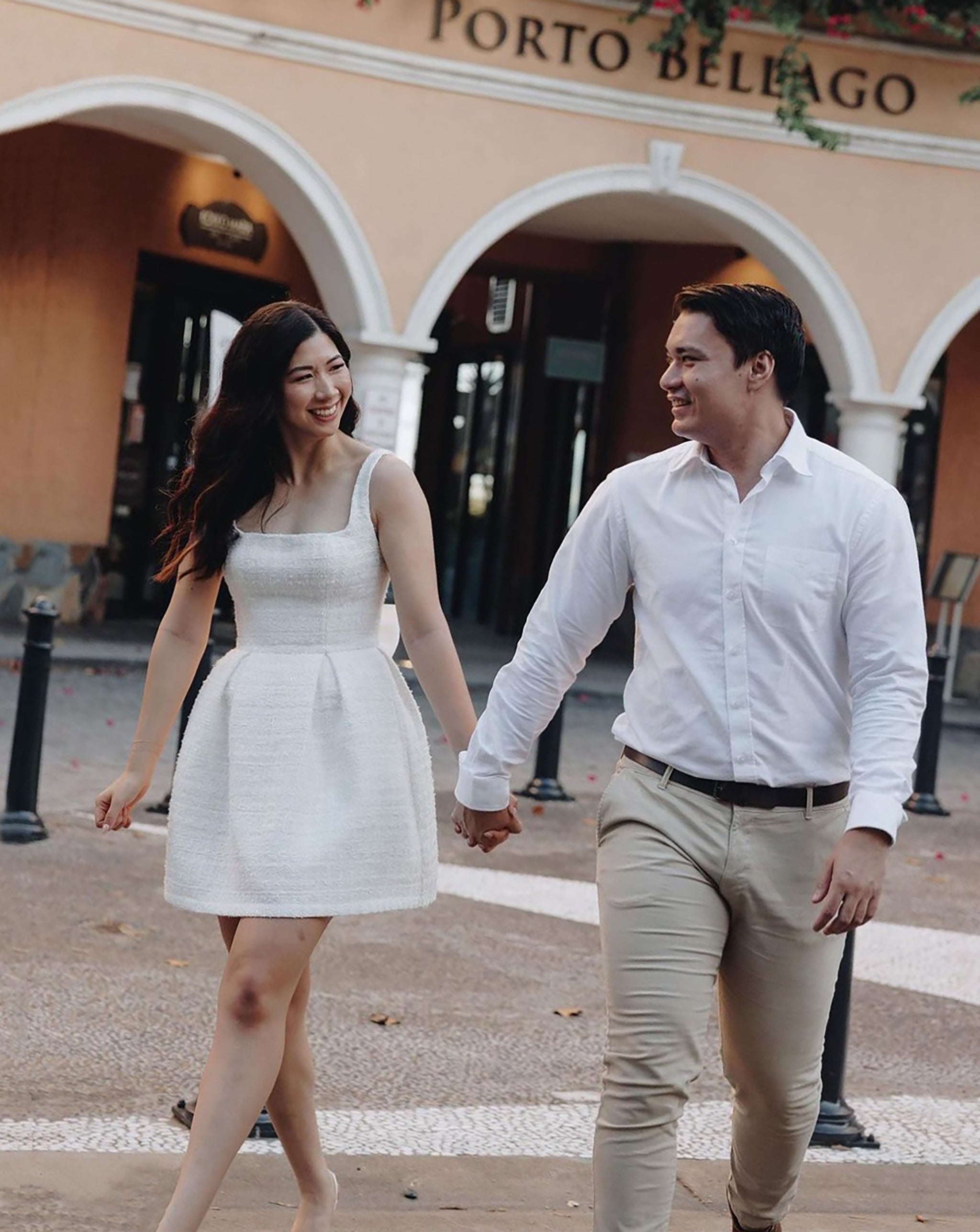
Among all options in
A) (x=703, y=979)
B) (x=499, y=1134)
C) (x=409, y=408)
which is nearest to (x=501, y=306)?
(x=409, y=408)

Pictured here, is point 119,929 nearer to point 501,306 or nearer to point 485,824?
point 485,824

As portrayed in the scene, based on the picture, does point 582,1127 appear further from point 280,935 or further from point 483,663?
point 483,663

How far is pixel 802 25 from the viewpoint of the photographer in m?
14.1

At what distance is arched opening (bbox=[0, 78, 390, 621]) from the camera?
15.6 m

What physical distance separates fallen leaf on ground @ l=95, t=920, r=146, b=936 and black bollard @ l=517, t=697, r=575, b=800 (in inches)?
143

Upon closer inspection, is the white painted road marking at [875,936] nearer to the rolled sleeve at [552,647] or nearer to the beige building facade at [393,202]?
the rolled sleeve at [552,647]

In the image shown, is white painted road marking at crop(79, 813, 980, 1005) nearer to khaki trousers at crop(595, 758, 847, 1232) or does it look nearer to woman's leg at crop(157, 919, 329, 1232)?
khaki trousers at crop(595, 758, 847, 1232)

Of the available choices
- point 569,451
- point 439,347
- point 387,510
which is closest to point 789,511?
point 387,510

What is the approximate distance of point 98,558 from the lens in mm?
16250

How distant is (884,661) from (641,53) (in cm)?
1122

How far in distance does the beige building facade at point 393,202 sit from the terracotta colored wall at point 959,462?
0.02 meters

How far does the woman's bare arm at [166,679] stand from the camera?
3.87 metres

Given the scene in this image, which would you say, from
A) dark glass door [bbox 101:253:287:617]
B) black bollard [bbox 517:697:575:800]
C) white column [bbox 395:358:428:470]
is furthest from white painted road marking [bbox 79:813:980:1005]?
Result: dark glass door [bbox 101:253:287:617]

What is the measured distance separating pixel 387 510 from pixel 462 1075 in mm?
1916
